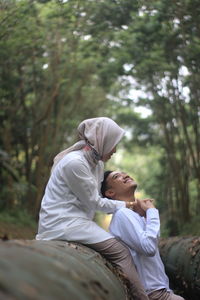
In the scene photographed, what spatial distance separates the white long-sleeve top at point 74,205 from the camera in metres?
3.37

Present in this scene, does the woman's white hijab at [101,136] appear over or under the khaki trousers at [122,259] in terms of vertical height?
over

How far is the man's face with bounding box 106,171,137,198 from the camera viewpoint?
151 inches

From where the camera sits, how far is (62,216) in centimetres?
344

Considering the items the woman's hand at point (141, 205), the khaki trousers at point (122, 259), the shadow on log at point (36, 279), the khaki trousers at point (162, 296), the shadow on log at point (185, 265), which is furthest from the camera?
the shadow on log at point (185, 265)

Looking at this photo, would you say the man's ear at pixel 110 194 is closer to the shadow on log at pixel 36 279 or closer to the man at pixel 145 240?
the man at pixel 145 240

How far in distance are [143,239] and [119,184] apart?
645mm

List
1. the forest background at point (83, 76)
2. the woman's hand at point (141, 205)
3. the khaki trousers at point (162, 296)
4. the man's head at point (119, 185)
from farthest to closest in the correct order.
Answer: the forest background at point (83, 76) → the man's head at point (119, 185) → the woman's hand at point (141, 205) → the khaki trousers at point (162, 296)

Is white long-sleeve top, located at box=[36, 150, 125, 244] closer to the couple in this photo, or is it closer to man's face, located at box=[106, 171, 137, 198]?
the couple

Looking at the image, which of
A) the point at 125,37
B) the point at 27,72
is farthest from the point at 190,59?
the point at 27,72

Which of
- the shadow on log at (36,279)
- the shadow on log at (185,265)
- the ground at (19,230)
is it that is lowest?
the ground at (19,230)

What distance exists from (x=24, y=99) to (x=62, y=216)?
1218cm

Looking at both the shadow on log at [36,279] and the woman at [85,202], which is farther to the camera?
the woman at [85,202]

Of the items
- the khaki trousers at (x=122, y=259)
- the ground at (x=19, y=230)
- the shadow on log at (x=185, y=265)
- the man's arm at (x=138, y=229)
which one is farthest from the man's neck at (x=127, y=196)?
the ground at (x=19, y=230)

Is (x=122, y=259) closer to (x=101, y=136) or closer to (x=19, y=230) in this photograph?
(x=101, y=136)
